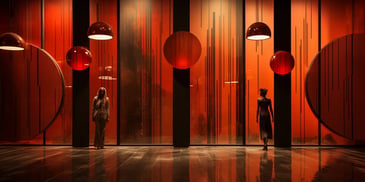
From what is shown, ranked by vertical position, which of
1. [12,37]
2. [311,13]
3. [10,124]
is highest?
[311,13]

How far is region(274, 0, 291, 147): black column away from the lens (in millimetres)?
9641

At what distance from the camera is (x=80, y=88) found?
972 centimetres

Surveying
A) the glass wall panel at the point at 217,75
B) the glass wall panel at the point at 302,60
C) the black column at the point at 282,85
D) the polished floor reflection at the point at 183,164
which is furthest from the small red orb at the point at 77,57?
the glass wall panel at the point at 302,60

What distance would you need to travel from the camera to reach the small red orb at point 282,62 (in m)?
8.88

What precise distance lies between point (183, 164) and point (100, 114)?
3.73m

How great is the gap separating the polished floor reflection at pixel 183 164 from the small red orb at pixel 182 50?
2620 millimetres

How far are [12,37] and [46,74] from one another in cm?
262

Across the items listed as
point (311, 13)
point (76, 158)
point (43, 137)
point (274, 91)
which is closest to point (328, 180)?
point (274, 91)

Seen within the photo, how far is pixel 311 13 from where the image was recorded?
32.4ft

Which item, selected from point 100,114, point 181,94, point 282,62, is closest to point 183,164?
point 181,94

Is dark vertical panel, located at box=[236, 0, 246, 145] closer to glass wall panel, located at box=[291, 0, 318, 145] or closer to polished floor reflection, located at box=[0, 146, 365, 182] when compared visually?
polished floor reflection, located at box=[0, 146, 365, 182]

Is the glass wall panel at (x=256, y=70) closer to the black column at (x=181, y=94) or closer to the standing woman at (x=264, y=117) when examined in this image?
the standing woman at (x=264, y=117)

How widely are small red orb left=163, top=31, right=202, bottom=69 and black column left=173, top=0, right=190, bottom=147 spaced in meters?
0.68

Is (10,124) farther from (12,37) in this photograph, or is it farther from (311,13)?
(311,13)
